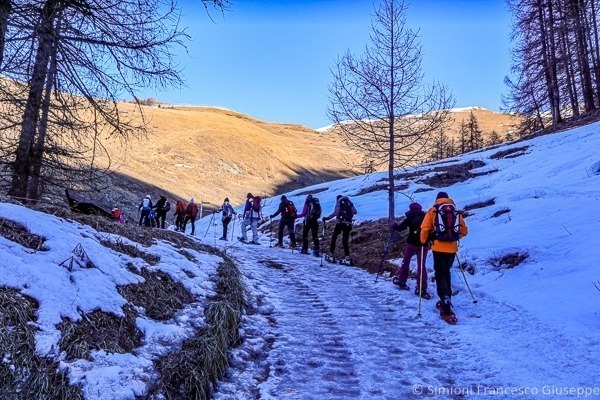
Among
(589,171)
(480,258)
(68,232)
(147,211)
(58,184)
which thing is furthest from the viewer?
(147,211)

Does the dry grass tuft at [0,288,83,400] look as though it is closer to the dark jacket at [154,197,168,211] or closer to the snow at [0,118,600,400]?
the snow at [0,118,600,400]

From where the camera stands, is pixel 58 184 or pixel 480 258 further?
pixel 58 184

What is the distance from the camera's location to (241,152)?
6588 cm

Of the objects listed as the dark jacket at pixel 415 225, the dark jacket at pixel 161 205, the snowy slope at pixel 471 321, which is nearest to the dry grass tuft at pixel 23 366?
the snowy slope at pixel 471 321

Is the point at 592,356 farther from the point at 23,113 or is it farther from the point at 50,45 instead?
the point at 23,113

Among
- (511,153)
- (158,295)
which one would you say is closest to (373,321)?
(158,295)

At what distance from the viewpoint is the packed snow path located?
3834 millimetres

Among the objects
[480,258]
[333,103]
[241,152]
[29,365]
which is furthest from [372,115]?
[241,152]

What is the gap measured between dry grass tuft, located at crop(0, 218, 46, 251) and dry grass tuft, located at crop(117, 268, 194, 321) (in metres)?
0.98

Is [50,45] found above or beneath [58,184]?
above

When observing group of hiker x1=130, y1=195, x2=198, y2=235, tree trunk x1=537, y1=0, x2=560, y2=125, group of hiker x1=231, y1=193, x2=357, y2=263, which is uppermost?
tree trunk x1=537, y1=0, x2=560, y2=125

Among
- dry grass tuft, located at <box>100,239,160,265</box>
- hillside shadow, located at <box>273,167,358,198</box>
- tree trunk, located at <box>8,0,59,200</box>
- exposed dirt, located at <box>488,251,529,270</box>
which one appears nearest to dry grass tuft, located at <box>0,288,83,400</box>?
dry grass tuft, located at <box>100,239,160,265</box>

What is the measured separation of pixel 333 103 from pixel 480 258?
5.92 metres

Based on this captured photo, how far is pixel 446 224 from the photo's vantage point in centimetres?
620
